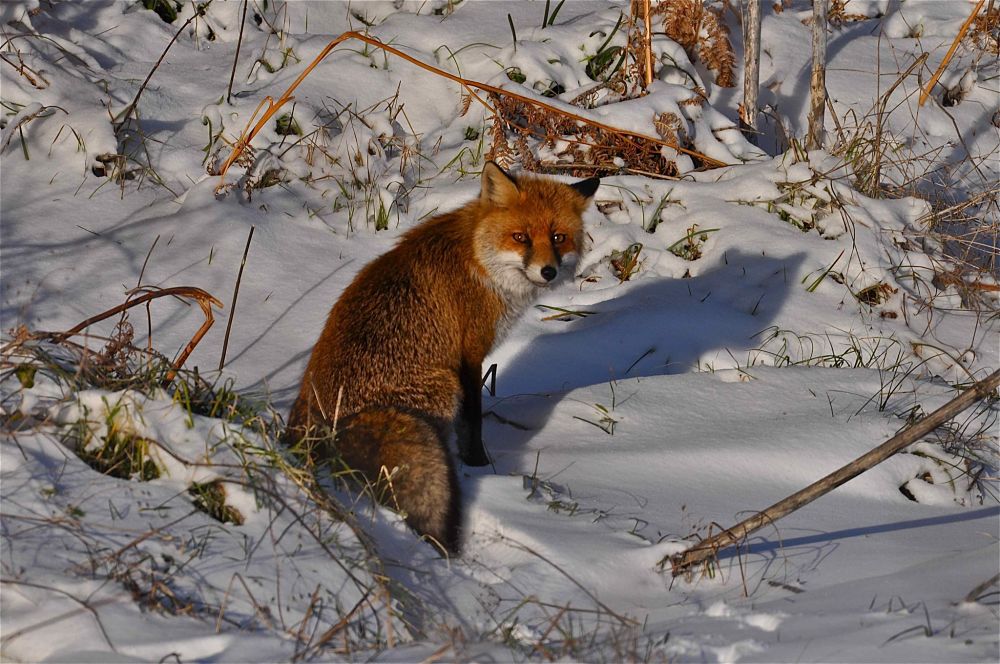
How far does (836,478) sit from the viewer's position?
3.57 metres

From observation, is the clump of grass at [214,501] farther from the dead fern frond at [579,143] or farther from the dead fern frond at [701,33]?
the dead fern frond at [701,33]

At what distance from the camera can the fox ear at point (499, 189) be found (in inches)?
206

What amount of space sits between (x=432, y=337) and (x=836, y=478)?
2169mm

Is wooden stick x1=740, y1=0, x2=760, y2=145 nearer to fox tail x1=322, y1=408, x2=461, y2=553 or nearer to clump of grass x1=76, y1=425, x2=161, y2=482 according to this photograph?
fox tail x1=322, y1=408, x2=461, y2=553

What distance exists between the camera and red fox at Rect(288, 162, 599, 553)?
4.06 m

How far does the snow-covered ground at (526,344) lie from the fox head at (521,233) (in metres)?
0.77

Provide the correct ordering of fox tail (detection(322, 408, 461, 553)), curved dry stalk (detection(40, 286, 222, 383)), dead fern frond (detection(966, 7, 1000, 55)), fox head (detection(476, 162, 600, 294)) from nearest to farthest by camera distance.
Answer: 1. fox tail (detection(322, 408, 461, 553))
2. curved dry stalk (detection(40, 286, 222, 383))
3. fox head (detection(476, 162, 600, 294))
4. dead fern frond (detection(966, 7, 1000, 55))

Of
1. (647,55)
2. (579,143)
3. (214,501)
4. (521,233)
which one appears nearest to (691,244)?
(579,143)

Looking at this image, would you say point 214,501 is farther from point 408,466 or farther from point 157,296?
point 157,296

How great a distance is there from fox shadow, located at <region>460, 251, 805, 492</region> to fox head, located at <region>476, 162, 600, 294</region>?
768 mm

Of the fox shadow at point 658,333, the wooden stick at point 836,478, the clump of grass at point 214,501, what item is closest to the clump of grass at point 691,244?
the fox shadow at point 658,333

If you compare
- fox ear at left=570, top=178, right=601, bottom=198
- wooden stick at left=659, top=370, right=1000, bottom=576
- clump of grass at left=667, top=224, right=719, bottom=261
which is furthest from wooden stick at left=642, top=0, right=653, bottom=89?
wooden stick at left=659, top=370, right=1000, bottom=576

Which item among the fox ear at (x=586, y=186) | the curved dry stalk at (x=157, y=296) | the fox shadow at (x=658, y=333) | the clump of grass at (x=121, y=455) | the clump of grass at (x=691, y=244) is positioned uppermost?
the fox ear at (x=586, y=186)

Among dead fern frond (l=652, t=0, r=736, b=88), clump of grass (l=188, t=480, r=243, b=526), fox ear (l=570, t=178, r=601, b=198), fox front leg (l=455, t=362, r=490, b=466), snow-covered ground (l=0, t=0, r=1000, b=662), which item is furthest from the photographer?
dead fern frond (l=652, t=0, r=736, b=88)
